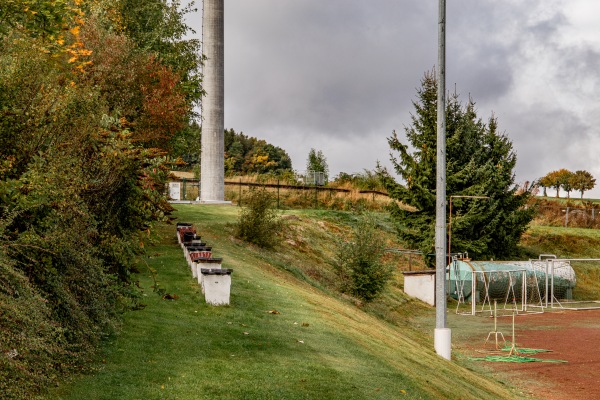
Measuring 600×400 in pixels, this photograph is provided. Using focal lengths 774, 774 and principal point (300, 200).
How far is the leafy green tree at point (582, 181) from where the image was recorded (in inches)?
5797

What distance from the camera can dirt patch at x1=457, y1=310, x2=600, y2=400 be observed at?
21.0 m

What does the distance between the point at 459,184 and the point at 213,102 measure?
1762 centimetres

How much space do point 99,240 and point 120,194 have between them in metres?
0.98

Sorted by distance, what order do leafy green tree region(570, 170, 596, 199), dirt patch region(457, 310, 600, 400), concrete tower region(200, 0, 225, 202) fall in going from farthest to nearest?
1. leafy green tree region(570, 170, 596, 199)
2. concrete tower region(200, 0, 225, 202)
3. dirt patch region(457, 310, 600, 400)

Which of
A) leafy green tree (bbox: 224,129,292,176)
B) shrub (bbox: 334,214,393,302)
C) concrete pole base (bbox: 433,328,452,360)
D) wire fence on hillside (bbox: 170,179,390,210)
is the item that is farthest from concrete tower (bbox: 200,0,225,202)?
leafy green tree (bbox: 224,129,292,176)

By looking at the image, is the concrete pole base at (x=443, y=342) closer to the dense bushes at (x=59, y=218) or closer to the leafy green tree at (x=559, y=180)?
the dense bushes at (x=59, y=218)

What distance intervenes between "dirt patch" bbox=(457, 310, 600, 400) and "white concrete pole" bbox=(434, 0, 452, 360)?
2.30 metres

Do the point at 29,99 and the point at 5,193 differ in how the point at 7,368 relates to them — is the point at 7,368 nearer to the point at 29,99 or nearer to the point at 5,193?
the point at 5,193

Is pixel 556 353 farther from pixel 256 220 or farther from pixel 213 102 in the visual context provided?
pixel 213 102

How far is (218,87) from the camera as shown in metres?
53.8

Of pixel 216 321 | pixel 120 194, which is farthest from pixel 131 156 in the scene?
pixel 216 321

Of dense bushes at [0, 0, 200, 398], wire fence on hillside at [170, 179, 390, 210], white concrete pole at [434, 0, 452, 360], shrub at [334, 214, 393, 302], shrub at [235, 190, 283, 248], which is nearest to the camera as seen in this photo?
dense bushes at [0, 0, 200, 398]

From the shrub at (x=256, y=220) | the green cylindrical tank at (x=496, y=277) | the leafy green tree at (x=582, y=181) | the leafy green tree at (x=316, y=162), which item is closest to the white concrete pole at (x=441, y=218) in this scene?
the shrub at (x=256, y=220)

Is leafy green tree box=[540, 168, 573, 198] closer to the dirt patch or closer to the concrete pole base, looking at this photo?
the dirt patch
